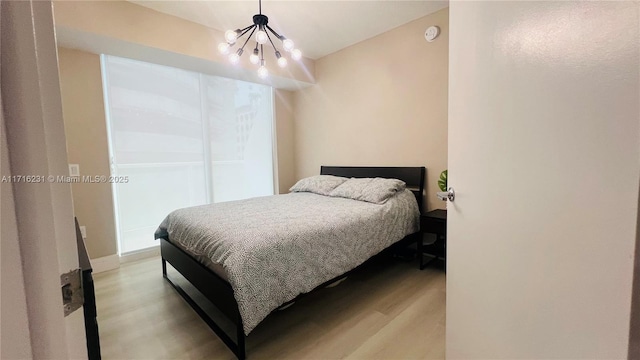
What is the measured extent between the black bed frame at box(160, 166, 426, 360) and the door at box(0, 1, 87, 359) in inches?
46.5

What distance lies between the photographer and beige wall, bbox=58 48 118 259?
2635 millimetres

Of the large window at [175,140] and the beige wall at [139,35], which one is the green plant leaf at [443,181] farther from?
the large window at [175,140]

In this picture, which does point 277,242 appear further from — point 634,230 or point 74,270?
point 634,230

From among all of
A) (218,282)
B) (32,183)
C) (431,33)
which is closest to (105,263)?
(218,282)

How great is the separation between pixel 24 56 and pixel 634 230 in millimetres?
1171

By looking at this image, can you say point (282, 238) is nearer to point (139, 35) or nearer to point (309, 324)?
point (309, 324)

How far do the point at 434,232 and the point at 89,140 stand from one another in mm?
3588

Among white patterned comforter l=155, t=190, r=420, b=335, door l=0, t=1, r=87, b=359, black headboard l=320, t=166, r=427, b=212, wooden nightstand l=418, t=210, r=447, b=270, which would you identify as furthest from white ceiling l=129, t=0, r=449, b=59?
door l=0, t=1, r=87, b=359

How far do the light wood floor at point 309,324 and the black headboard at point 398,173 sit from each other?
971mm

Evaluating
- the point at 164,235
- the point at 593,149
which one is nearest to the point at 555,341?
the point at 593,149

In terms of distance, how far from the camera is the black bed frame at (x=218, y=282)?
5.02 feet

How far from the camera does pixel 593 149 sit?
0.66m

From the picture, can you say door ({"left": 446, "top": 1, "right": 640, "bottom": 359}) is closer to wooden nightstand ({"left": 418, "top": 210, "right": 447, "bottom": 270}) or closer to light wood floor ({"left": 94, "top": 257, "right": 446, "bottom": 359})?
light wood floor ({"left": 94, "top": 257, "right": 446, "bottom": 359})

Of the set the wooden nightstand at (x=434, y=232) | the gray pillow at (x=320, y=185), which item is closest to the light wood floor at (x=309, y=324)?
the wooden nightstand at (x=434, y=232)
